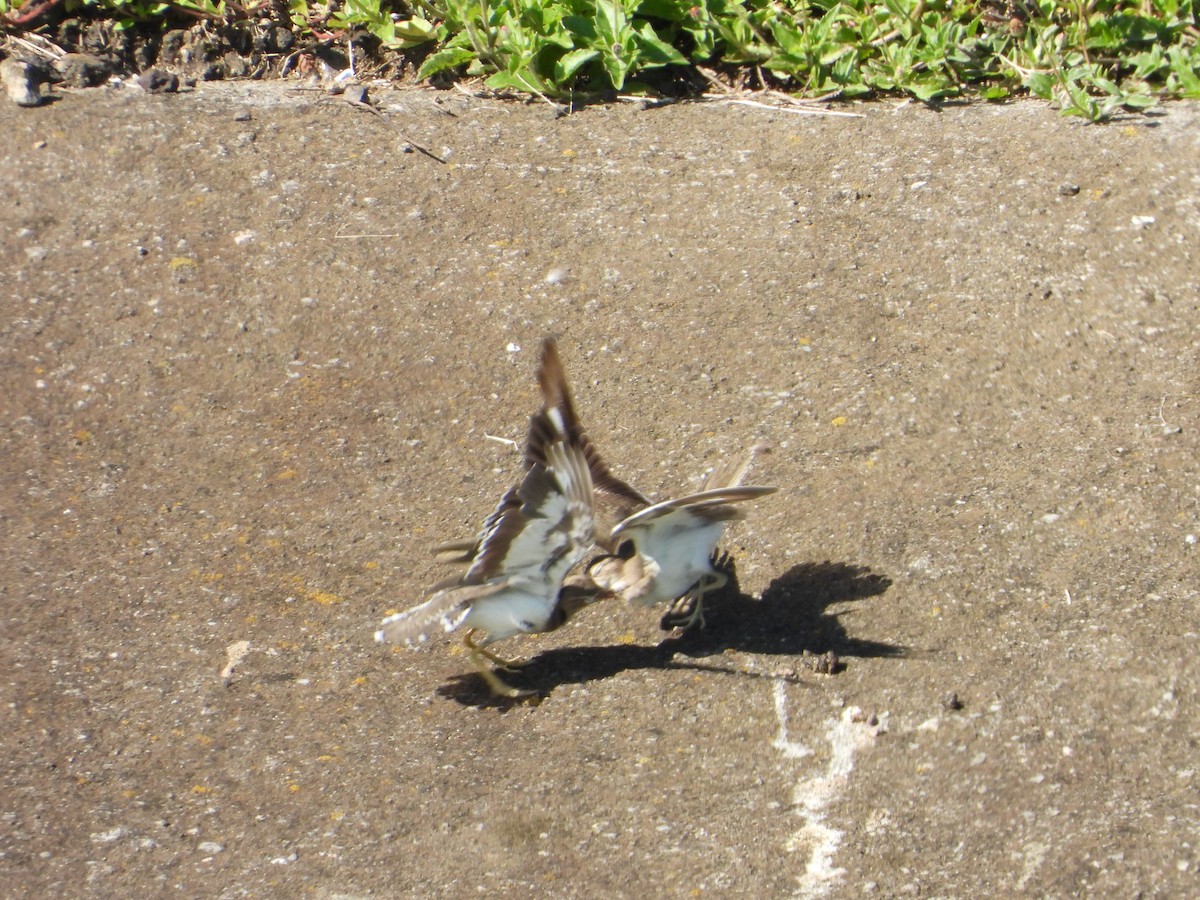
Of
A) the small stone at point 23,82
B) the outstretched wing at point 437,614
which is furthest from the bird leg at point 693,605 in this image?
the small stone at point 23,82

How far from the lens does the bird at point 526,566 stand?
3.82 metres

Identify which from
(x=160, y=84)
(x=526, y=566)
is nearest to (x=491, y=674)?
(x=526, y=566)

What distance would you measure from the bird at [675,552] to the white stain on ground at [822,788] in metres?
0.41

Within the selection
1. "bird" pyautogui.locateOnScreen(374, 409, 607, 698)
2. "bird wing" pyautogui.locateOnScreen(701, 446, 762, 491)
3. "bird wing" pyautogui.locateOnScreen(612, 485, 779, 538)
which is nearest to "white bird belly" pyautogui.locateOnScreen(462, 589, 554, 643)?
"bird" pyautogui.locateOnScreen(374, 409, 607, 698)

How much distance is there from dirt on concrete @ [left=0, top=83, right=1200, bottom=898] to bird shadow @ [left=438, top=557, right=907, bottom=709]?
1 cm

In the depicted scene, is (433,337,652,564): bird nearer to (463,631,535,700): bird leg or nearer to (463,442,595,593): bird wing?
(463,442,595,593): bird wing

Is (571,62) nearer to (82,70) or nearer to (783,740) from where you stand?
(82,70)

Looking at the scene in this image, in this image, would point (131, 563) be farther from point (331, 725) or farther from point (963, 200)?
point (963, 200)

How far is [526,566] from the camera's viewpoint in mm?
3979

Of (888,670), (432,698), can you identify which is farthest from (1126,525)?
(432,698)

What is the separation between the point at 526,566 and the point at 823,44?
10.6 feet

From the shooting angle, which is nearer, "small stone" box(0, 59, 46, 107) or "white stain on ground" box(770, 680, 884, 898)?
"white stain on ground" box(770, 680, 884, 898)

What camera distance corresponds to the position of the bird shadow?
4.09m

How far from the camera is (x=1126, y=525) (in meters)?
4.29
